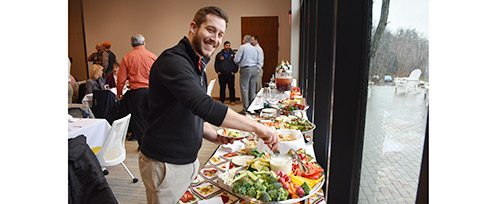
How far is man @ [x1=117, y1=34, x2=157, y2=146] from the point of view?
358 centimetres

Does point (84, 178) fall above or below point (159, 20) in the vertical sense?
below

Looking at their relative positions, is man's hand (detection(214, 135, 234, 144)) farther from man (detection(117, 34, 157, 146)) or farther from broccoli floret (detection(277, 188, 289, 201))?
man (detection(117, 34, 157, 146))

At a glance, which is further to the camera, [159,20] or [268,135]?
[159,20]

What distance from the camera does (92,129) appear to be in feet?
8.24

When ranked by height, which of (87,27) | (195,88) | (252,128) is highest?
(87,27)

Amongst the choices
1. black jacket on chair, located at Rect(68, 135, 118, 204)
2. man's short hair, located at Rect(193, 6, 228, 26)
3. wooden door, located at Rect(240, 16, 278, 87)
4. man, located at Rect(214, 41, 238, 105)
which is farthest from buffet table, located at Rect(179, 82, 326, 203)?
wooden door, located at Rect(240, 16, 278, 87)

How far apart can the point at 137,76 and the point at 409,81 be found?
10.6ft

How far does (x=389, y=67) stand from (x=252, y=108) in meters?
1.85

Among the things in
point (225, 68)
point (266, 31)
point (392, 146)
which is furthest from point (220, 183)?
point (266, 31)

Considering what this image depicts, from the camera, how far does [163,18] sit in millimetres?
7367

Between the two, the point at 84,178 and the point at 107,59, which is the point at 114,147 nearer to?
the point at 84,178

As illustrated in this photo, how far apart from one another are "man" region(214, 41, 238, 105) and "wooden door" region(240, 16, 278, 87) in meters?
0.66
